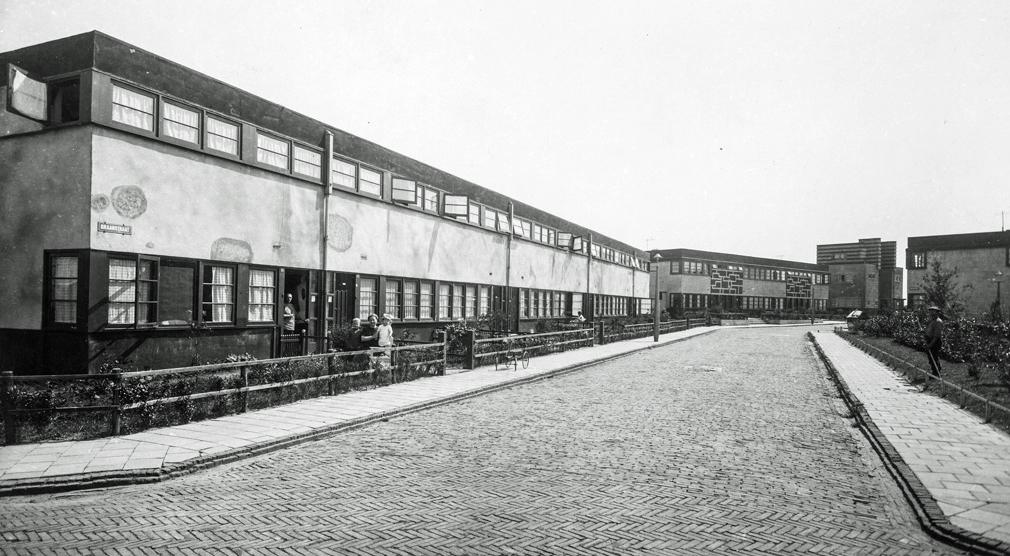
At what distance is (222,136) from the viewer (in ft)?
48.0

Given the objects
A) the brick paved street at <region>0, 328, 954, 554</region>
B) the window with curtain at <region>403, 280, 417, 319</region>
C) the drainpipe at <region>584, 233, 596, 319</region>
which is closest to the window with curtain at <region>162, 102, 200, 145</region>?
the brick paved street at <region>0, 328, 954, 554</region>

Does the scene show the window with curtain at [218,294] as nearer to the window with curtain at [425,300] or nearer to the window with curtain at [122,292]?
the window with curtain at [122,292]

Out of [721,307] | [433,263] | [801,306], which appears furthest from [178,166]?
[801,306]

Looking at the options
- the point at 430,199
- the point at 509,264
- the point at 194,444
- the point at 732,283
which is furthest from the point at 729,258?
the point at 194,444

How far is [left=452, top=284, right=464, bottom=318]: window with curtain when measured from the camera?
25688 millimetres

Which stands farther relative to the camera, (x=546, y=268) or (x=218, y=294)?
(x=546, y=268)

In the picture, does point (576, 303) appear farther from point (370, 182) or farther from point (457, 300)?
point (370, 182)

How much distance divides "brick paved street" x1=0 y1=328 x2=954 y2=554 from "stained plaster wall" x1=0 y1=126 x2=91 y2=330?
7.05 metres

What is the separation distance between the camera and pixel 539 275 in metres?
34.7

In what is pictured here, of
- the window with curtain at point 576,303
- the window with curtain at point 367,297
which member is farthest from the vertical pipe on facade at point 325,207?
the window with curtain at point 576,303

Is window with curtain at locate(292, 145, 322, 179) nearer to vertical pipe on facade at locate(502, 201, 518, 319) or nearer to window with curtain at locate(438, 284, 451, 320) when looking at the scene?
window with curtain at locate(438, 284, 451, 320)

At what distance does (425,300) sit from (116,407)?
15.1 m

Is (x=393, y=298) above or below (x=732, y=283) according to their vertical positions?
below

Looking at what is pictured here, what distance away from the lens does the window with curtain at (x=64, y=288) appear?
38.7ft
